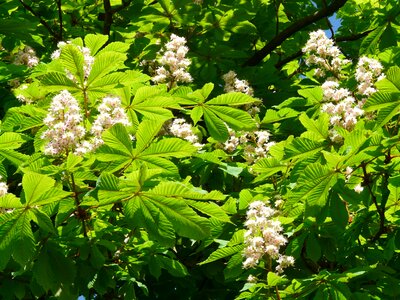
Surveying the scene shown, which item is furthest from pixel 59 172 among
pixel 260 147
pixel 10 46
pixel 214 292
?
pixel 10 46

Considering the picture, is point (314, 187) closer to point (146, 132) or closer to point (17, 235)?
point (146, 132)

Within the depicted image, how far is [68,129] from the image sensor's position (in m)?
2.46

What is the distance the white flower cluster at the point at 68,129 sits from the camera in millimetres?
2428

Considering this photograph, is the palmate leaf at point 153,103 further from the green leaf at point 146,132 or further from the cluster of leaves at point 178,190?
the green leaf at point 146,132

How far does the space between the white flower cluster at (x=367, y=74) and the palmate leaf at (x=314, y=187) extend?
111 centimetres

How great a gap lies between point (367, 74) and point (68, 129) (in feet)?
5.93

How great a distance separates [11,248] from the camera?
217cm

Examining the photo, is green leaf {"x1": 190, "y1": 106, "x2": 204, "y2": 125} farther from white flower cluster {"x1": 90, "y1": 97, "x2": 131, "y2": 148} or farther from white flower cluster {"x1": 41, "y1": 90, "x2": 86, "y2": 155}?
white flower cluster {"x1": 41, "y1": 90, "x2": 86, "y2": 155}

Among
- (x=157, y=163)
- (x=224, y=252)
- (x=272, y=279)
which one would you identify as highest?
(x=157, y=163)

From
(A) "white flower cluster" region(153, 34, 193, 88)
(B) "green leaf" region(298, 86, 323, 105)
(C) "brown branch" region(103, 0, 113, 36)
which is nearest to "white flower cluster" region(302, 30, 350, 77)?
(B) "green leaf" region(298, 86, 323, 105)

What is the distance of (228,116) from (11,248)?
1.29 m

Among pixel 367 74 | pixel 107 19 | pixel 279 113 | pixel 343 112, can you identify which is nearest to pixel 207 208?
pixel 343 112

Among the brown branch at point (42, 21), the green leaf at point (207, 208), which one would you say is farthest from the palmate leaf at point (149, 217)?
the brown branch at point (42, 21)

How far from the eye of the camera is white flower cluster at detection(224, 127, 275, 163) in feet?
12.4
